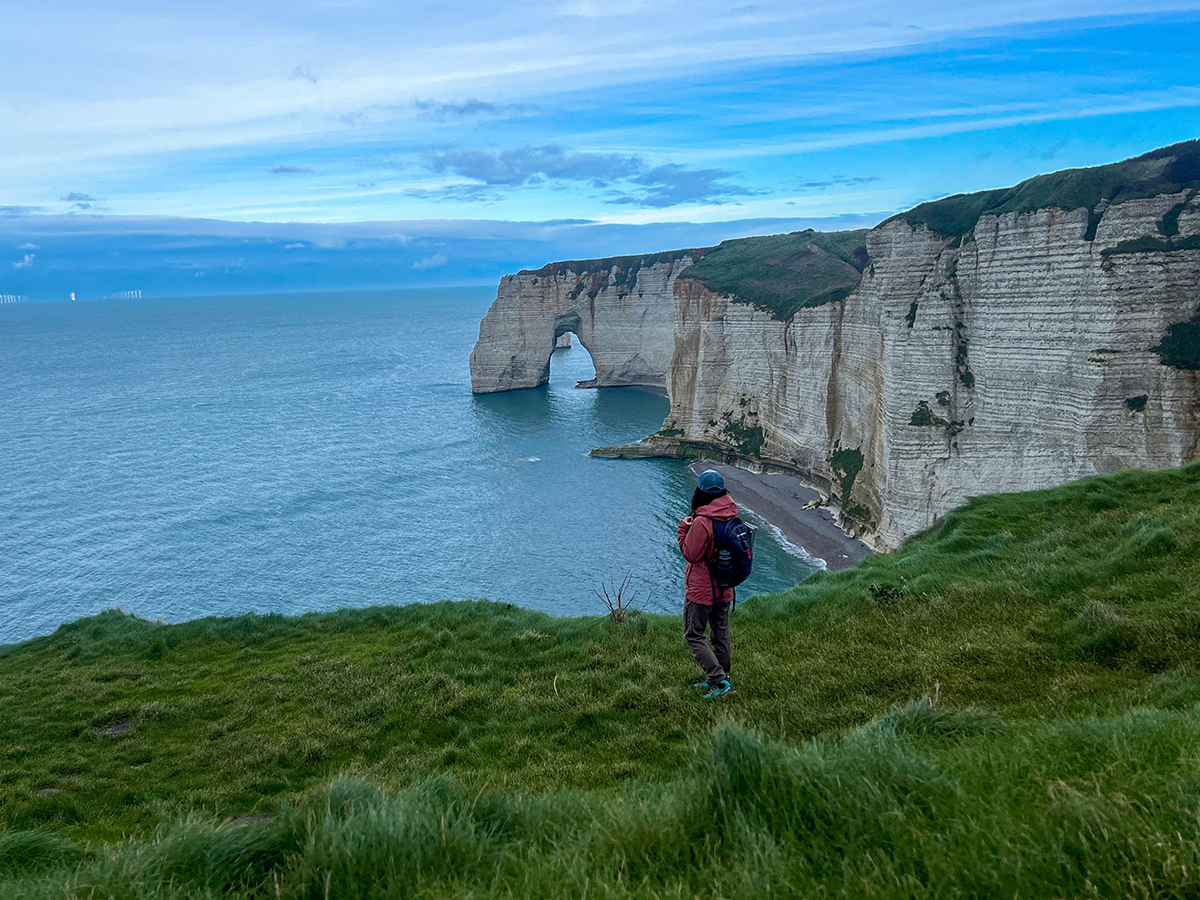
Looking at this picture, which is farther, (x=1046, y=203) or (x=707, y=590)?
(x=1046, y=203)

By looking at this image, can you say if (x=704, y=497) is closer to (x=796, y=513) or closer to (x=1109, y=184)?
(x=1109, y=184)

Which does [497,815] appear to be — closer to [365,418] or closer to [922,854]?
[922,854]

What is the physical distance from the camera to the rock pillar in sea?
94.1 metres

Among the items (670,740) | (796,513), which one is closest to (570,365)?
(796,513)

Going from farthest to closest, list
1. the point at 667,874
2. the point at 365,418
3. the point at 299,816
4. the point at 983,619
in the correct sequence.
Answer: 1. the point at 365,418
2. the point at 983,619
3. the point at 299,816
4. the point at 667,874

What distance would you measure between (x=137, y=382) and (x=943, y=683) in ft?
397

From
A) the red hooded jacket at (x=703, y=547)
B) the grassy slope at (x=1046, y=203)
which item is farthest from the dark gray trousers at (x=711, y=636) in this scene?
the grassy slope at (x=1046, y=203)

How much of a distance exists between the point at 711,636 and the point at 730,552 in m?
1.09

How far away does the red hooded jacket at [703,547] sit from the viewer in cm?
840

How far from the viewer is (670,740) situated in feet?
25.6

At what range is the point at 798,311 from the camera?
2064 inches

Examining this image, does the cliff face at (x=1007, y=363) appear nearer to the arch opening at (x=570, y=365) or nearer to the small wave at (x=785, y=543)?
the small wave at (x=785, y=543)

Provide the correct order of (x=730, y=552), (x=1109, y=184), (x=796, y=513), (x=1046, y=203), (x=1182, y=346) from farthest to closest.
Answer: (x=796, y=513) → (x=1046, y=203) → (x=1109, y=184) → (x=1182, y=346) → (x=730, y=552)

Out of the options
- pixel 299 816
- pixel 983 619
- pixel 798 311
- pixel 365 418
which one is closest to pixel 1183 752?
pixel 299 816
